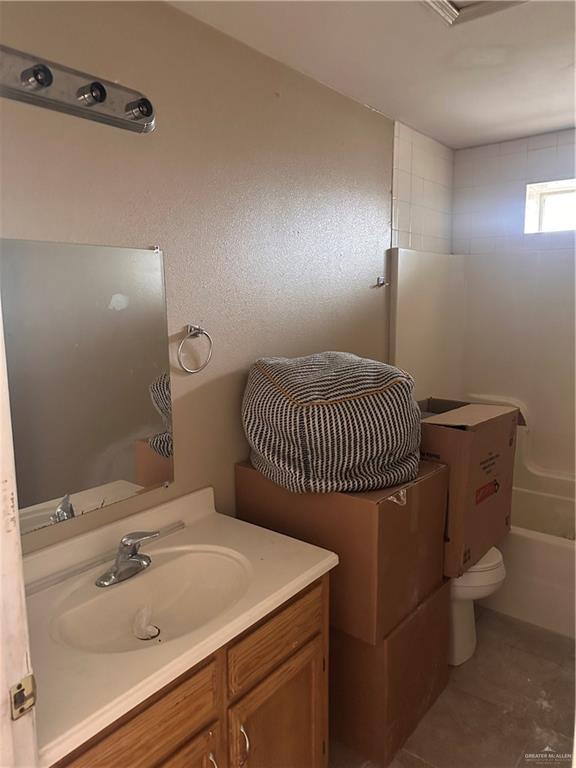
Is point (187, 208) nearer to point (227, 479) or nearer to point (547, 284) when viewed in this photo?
point (227, 479)

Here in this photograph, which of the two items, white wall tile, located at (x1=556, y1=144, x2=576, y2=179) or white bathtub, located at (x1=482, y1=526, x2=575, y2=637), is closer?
white bathtub, located at (x1=482, y1=526, x2=575, y2=637)

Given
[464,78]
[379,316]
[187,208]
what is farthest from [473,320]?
[187,208]

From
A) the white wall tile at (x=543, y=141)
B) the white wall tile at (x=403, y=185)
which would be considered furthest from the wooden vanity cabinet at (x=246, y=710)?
the white wall tile at (x=543, y=141)

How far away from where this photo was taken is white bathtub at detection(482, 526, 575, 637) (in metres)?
2.40

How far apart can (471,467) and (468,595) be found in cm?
57

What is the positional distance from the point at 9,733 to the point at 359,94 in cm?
232

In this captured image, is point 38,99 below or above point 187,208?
above

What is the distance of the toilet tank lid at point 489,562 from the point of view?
7.03 ft

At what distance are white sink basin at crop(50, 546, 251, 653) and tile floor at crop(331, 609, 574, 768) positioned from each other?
0.81 metres

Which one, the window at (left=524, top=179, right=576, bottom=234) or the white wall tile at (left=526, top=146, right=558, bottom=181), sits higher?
the white wall tile at (left=526, top=146, right=558, bottom=181)

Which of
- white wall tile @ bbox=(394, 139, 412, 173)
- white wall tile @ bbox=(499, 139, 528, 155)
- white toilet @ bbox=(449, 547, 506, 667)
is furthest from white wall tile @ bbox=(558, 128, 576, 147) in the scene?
white toilet @ bbox=(449, 547, 506, 667)

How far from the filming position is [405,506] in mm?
1678

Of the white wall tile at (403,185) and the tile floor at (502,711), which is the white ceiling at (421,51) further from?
the tile floor at (502,711)

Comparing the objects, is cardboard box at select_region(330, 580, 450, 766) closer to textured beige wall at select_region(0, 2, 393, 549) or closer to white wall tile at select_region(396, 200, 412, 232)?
textured beige wall at select_region(0, 2, 393, 549)
